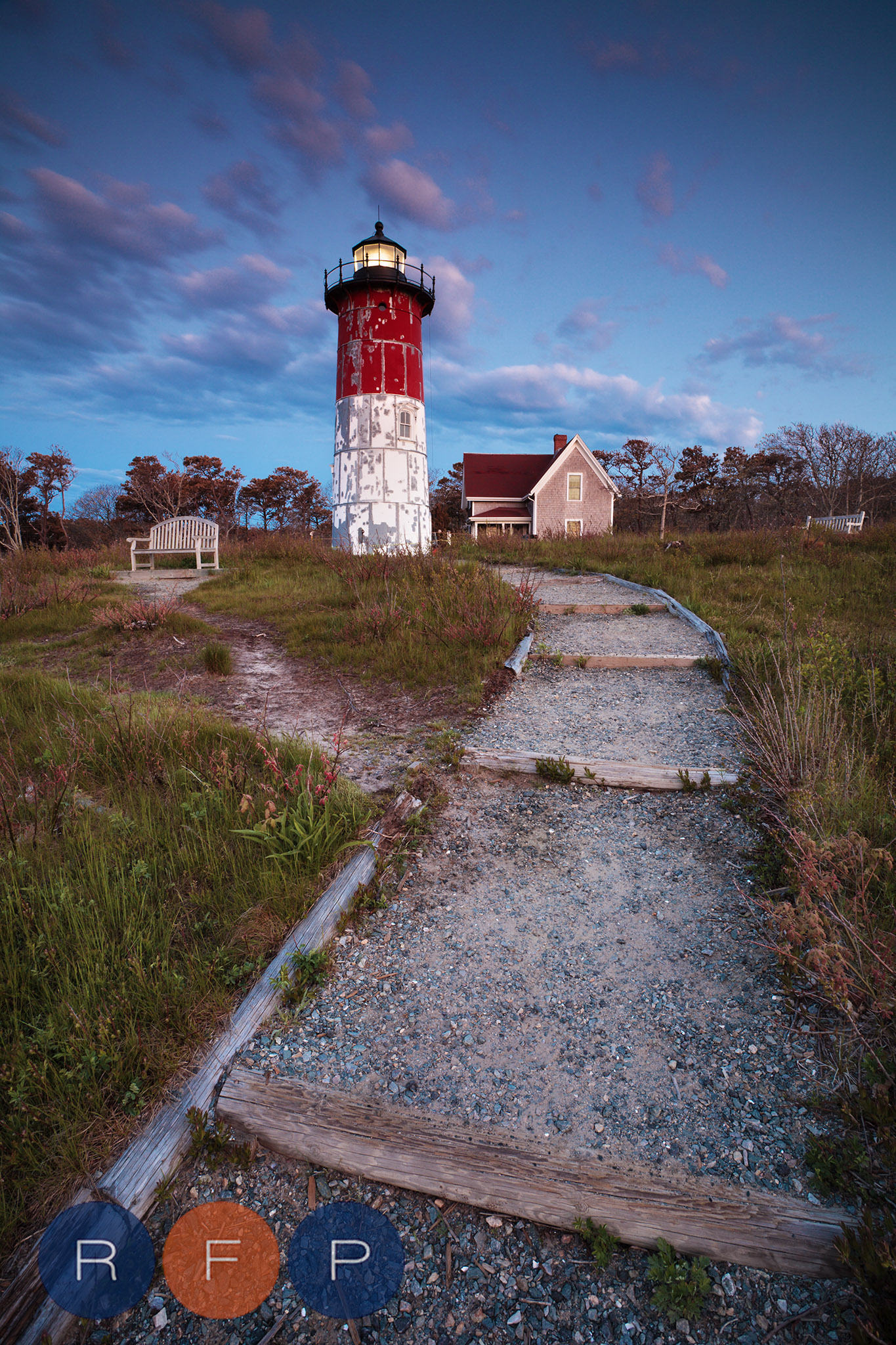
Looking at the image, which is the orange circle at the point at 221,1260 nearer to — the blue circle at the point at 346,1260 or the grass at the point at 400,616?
the blue circle at the point at 346,1260

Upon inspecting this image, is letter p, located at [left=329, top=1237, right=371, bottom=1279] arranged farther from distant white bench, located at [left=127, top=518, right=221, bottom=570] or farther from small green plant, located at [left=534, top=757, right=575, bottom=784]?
A: distant white bench, located at [left=127, top=518, right=221, bottom=570]

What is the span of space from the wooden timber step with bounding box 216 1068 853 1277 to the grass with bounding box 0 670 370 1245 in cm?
40

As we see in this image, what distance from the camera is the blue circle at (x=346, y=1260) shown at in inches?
65.4

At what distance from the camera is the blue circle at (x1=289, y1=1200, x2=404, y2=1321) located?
166 centimetres

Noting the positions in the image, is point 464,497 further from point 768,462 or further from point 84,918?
point 84,918

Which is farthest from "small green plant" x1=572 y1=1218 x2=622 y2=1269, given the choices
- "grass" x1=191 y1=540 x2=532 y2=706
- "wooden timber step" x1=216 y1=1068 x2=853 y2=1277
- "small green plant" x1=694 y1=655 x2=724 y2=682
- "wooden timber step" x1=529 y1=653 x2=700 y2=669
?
"wooden timber step" x1=529 y1=653 x2=700 y2=669

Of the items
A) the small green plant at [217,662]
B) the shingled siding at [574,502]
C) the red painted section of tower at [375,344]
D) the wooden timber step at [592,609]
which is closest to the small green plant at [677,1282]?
the small green plant at [217,662]

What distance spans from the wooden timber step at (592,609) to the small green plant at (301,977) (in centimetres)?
778

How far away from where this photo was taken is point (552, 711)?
18.9 ft

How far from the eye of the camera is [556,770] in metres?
4.47

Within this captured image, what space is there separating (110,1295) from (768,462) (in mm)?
47746

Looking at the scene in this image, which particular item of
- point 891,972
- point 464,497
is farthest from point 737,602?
point 464,497

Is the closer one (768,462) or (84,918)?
(84,918)

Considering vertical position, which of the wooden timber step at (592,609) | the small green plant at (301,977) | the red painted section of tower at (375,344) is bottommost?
the small green plant at (301,977)
